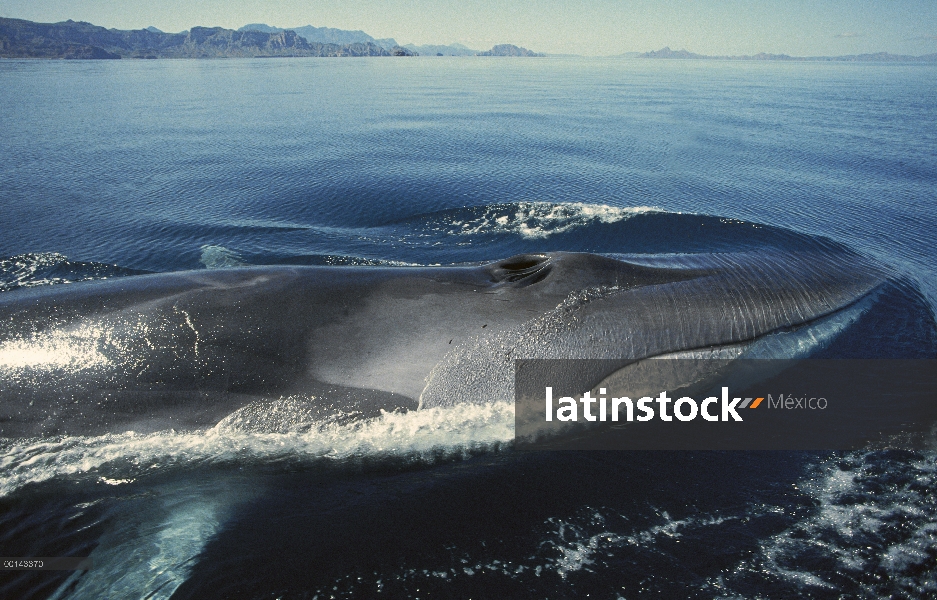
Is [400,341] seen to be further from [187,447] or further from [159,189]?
[159,189]

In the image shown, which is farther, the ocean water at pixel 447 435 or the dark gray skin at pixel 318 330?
the dark gray skin at pixel 318 330

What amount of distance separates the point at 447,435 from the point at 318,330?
215cm

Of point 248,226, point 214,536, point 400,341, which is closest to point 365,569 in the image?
→ point 214,536

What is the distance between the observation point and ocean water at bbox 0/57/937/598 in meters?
5.70

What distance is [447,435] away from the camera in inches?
288

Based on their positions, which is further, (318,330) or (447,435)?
(318,330)

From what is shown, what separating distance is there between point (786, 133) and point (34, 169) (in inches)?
1657

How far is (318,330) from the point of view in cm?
744

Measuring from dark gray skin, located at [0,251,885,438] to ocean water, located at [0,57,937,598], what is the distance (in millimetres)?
378

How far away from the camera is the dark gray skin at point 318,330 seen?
271 inches

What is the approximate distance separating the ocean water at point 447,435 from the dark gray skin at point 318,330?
38cm

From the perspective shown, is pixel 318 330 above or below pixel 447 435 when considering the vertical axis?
above

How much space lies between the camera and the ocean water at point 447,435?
570 centimetres

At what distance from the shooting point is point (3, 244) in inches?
657
